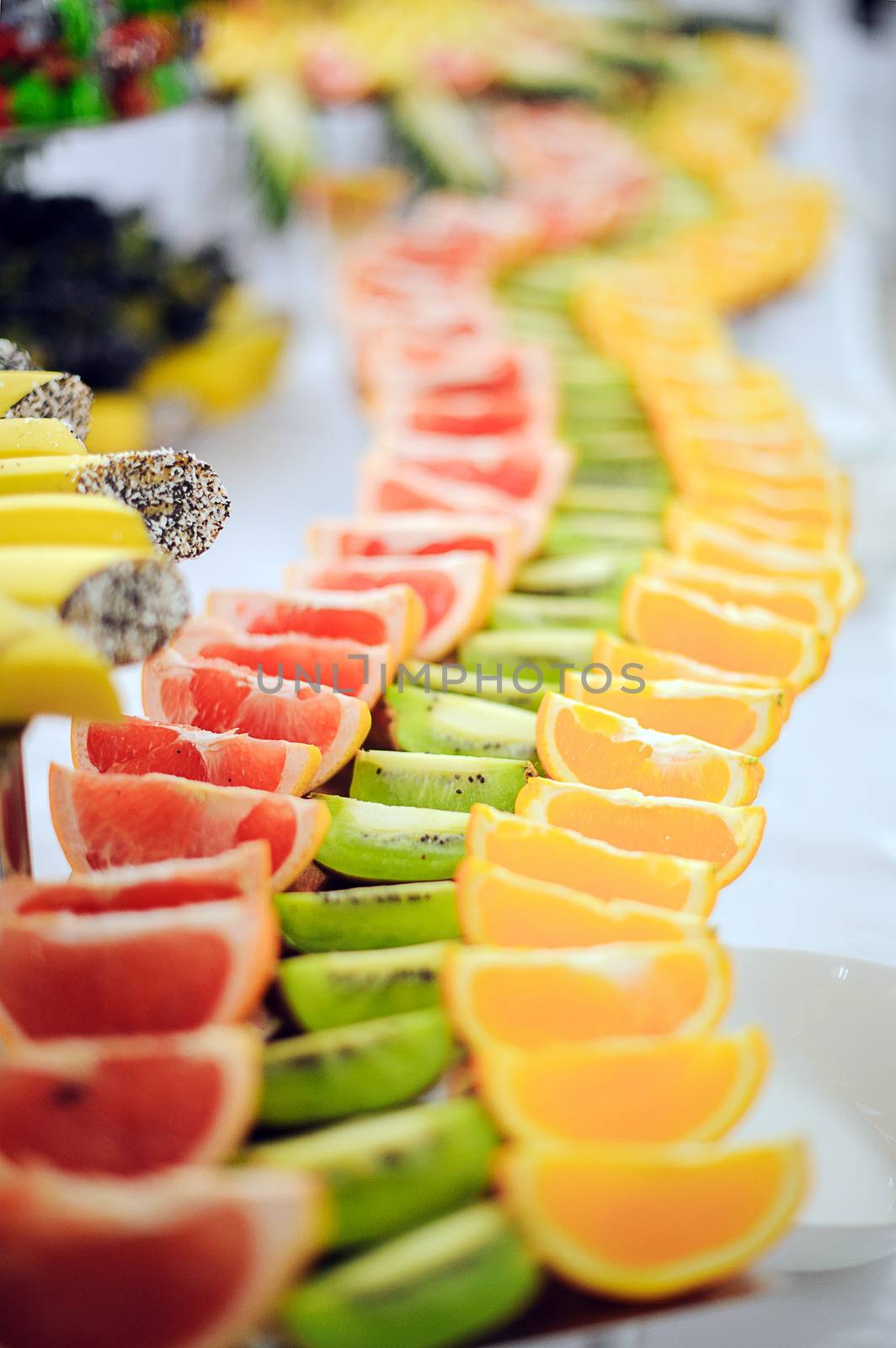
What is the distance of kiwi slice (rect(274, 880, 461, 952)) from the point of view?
651 mm

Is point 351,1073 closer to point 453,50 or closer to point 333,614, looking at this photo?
point 333,614

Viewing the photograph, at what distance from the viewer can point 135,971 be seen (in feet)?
1.86

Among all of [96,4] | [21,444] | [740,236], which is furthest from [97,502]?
[740,236]

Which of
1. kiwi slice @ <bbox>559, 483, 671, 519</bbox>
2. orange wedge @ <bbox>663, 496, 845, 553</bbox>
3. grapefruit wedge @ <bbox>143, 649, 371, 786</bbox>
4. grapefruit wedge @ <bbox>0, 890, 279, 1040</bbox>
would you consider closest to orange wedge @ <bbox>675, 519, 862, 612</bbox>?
orange wedge @ <bbox>663, 496, 845, 553</bbox>

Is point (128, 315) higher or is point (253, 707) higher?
point (128, 315)

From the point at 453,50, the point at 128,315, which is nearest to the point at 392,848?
the point at 128,315

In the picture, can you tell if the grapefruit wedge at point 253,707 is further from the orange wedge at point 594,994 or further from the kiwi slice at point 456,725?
the orange wedge at point 594,994

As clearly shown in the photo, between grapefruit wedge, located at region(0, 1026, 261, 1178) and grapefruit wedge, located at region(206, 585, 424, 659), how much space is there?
16.6 inches

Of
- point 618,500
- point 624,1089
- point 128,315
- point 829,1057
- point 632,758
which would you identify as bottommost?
point 829,1057

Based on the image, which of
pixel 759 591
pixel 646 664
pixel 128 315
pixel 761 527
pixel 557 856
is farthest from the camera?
pixel 128 315

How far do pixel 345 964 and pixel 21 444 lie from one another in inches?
14.3

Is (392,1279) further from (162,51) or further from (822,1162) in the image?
(162,51)

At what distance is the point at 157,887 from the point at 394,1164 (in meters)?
0.20

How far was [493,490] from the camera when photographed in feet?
4.21
